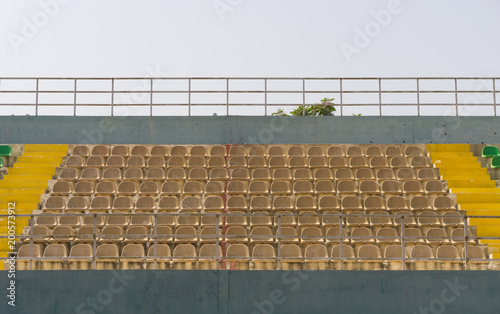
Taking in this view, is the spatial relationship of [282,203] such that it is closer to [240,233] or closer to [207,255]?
[240,233]

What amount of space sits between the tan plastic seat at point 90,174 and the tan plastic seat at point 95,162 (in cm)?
31

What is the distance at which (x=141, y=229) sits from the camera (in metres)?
12.2

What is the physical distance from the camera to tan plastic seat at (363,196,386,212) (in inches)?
536

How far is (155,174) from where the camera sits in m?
15.0

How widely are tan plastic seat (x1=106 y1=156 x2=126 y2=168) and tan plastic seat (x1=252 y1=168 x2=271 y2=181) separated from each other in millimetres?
3088

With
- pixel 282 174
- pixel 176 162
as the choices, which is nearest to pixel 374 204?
pixel 282 174

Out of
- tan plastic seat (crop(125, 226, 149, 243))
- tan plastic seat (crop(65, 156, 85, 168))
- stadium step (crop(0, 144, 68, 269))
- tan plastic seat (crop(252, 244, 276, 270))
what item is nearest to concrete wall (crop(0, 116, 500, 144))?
stadium step (crop(0, 144, 68, 269))

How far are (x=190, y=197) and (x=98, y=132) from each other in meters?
4.44

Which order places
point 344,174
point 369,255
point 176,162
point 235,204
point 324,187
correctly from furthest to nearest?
point 176,162 < point 344,174 < point 324,187 < point 235,204 < point 369,255

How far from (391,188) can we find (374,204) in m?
0.98

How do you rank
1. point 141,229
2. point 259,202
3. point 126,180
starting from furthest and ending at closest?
point 126,180 → point 259,202 → point 141,229
